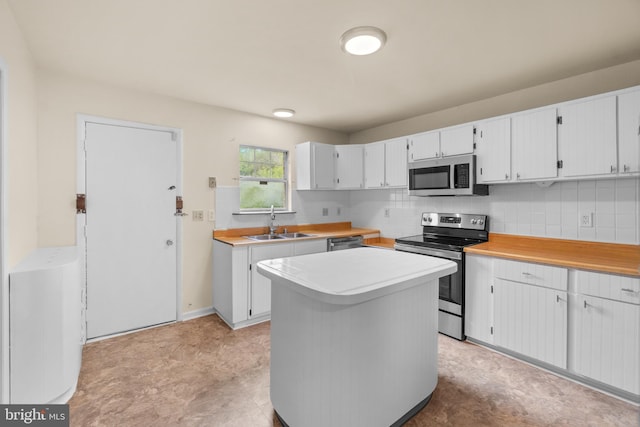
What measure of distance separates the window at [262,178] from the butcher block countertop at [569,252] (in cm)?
256

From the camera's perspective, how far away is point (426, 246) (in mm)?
3180

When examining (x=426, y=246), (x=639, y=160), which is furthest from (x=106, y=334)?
(x=639, y=160)

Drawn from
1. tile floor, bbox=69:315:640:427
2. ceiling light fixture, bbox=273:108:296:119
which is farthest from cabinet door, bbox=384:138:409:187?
tile floor, bbox=69:315:640:427

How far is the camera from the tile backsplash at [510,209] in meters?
2.50

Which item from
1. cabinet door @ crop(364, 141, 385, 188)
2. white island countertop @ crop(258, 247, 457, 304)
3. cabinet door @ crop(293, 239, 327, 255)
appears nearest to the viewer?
white island countertop @ crop(258, 247, 457, 304)

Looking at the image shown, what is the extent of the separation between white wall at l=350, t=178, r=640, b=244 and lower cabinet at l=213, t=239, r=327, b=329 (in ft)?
6.51

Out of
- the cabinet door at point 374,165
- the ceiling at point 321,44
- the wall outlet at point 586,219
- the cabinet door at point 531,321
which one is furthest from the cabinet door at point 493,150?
the cabinet door at point 374,165

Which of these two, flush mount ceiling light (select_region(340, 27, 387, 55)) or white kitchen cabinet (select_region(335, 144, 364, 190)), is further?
white kitchen cabinet (select_region(335, 144, 364, 190))

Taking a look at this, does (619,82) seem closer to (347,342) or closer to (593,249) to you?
(593,249)

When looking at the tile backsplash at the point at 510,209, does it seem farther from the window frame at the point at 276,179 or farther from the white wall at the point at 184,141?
the white wall at the point at 184,141

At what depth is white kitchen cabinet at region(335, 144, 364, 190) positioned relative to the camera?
14.3ft

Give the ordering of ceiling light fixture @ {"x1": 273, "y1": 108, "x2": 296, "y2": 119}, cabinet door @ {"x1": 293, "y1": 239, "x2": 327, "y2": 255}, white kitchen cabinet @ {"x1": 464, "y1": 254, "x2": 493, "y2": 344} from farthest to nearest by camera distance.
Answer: ceiling light fixture @ {"x1": 273, "y1": 108, "x2": 296, "y2": 119}, cabinet door @ {"x1": 293, "y1": 239, "x2": 327, "y2": 255}, white kitchen cabinet @ {"x1": 464, "y1": 254, "x2": 493, "y2": 344}

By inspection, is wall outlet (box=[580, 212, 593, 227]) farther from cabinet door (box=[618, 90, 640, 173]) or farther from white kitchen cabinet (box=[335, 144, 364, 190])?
white kitchen cabinet (box=[335, 144, 364, 190])

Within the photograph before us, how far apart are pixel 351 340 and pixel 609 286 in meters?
1.98
